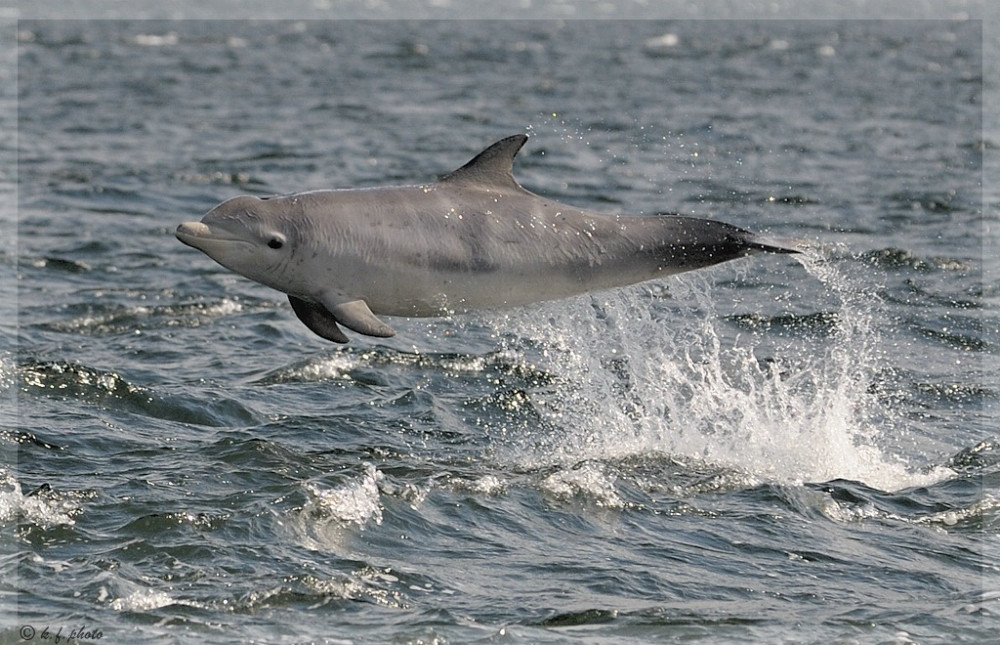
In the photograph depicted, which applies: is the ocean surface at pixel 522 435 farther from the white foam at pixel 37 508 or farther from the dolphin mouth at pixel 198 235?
the dolphin mouth at pixel 198 235

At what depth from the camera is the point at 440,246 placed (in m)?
9.10

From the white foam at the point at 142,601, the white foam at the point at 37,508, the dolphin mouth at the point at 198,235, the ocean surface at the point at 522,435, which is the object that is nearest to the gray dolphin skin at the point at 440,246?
the dolphin mouth at the point at 198,235

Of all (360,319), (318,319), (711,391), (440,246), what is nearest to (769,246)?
(440,246)

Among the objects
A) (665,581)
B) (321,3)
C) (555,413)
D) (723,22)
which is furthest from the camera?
(321,3)

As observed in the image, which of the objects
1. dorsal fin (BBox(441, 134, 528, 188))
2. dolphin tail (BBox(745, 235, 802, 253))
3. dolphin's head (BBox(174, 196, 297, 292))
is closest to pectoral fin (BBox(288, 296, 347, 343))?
dolphin's head (BBox(174, 196, 297, 292))

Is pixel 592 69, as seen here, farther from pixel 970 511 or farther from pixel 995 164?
pixel 970 511

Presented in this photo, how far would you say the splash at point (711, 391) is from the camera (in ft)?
33.7

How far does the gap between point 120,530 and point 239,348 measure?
4.71m

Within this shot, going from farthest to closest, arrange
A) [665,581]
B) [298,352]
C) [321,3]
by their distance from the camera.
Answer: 1. [321,3]
2. [298,352]
3. [665,581]

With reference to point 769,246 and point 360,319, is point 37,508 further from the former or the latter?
point 769,246

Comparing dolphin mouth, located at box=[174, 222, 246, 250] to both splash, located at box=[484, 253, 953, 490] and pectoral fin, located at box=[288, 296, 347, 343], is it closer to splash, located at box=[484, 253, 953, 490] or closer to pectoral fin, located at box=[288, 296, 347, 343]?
pectoral fin, located at box=[288, 296, 347, 343]

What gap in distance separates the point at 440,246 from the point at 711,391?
3.12 m

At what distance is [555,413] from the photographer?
444 inches

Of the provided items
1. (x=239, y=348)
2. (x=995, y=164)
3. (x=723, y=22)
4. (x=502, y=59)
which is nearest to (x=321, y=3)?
(x=723, y=22)
